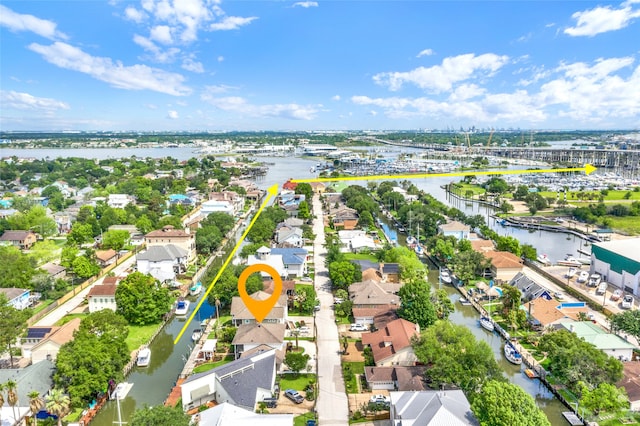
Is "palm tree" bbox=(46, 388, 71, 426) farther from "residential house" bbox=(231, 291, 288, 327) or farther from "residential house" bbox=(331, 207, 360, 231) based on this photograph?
"residential house" bbox=(331, 207, 360, 231)

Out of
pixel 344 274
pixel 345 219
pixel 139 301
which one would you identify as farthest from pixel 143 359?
pixel 345 219

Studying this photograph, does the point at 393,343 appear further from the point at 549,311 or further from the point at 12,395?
the point at 12,395

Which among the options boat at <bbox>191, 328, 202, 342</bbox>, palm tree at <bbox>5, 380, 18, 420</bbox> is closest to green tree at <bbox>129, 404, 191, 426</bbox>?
palm tree at <bbox>5, 380, 18, 420</bbox>

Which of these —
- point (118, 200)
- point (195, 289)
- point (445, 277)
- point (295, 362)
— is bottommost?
point (195, 289)

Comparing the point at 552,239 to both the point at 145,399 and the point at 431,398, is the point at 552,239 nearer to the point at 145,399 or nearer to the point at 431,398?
the point at 431,398

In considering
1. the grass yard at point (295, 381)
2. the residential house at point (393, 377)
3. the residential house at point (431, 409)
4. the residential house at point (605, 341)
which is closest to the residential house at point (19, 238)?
the grass yard at point (295, 381)

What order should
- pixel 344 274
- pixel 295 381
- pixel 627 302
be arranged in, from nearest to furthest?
pixel 295 381
pixel 627 302
pixel 344 274
